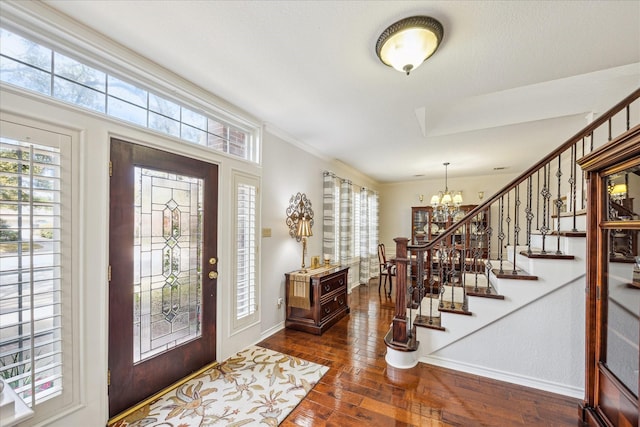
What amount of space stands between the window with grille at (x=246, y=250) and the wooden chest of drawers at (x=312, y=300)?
0.60 metres

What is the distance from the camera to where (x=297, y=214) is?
377 cm

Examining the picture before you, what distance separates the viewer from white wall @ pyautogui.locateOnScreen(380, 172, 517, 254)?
6691 millimetres

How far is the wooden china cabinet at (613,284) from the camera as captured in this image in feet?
4.40

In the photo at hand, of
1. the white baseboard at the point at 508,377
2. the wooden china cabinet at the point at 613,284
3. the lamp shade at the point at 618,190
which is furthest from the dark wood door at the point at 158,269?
the lamp shade at the point at 618,190

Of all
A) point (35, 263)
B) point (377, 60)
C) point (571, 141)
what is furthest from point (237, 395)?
point (571, 141)

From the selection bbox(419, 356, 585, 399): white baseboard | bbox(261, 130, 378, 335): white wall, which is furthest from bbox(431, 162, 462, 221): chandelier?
bbox(419, 356, 585, 399): white baseboard

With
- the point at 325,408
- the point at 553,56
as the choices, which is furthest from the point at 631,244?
the point at 325,408

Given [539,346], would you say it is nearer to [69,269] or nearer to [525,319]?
[525,319]

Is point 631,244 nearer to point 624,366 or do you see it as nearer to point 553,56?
point 624,366

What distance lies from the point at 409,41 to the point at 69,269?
2.66 meters

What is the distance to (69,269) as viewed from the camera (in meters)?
1.60

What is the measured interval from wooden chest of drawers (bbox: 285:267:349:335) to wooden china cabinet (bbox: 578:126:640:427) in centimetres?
246

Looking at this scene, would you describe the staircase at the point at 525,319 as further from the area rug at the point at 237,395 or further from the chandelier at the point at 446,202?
the chandelier at the point at 446,202

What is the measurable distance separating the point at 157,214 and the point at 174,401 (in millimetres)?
1534
